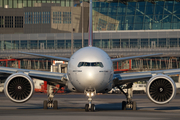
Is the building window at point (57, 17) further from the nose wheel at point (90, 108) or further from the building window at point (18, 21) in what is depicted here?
the nose wheel at point (90, 108)

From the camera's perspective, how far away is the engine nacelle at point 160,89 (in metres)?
20.1

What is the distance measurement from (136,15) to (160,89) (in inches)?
2504

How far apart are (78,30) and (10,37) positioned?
17.3m

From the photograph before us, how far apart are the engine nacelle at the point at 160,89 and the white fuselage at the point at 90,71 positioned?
2412mm

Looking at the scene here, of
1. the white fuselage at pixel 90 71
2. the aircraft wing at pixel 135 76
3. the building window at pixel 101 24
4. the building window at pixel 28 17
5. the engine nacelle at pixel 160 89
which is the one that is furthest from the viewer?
the building window at pixel 28 17

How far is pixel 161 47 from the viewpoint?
258 feet

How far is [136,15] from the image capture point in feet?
270

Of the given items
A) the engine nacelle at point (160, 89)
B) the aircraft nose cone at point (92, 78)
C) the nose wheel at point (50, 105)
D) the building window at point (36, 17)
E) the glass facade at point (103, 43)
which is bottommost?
the nose wheel at point (50, 105)

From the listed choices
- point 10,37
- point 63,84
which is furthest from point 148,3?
point 63,84

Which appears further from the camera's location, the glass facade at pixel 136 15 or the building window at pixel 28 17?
the building window at pixel 28 17

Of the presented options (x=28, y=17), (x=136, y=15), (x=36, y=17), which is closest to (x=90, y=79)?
(x=136, y=15)

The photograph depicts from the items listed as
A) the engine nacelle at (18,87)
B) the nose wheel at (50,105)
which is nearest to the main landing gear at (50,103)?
the nose wheel at (50,105)

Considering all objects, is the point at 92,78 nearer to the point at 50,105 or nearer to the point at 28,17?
the point at 50,105

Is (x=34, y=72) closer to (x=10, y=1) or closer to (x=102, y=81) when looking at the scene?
(x=102, y=81)
